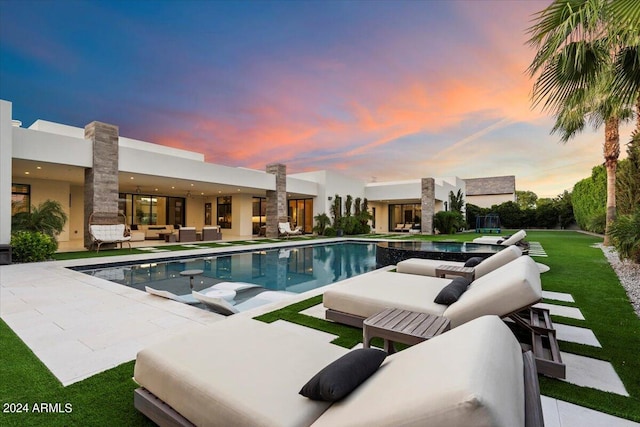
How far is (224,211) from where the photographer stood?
2152 centimetres

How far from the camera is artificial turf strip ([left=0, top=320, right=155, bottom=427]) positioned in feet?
6.52

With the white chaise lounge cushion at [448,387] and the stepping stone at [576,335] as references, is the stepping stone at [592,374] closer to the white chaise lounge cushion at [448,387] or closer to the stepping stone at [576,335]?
the stepping stone at [576,335]

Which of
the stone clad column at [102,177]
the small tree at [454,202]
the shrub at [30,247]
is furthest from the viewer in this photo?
the small tree at [454,202]

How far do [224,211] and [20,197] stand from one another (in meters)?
10.3

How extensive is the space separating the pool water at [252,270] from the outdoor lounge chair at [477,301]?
3158mm

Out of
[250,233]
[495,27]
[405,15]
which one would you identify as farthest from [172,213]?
[495,27]

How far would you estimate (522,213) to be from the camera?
29875 mm

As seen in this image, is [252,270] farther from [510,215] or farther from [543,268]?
[510,215]

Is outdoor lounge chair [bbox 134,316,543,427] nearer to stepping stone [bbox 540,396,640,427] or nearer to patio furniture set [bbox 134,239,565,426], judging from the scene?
patio furniture set [bbox 134,239,565,426]

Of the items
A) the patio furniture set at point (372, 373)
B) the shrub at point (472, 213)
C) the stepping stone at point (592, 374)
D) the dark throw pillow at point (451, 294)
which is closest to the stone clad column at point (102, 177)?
the patio furniture set at point (372, 373)

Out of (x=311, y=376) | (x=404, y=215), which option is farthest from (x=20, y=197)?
(x=404, y=215)

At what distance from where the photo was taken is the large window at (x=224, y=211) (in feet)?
69.7

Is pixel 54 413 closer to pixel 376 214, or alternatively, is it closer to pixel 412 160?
pixel 412 160

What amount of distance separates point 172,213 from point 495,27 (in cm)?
1987
